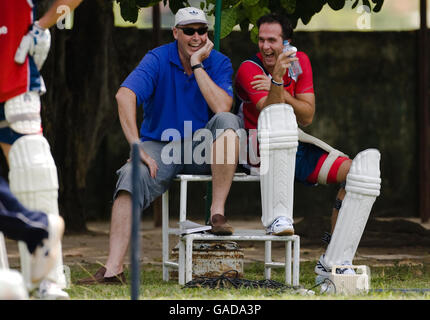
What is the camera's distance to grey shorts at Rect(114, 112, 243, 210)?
16.8 ft

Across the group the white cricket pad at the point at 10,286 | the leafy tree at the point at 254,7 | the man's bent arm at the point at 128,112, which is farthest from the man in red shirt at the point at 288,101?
the white cricket pad at the point at 10,286

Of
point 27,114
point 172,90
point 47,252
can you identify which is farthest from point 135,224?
point 172,90

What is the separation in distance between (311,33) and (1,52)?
6.26 m

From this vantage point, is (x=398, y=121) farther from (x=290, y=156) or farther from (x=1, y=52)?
(x=1, y=52)

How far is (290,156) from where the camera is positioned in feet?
16.0

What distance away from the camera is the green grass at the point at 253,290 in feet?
13.6

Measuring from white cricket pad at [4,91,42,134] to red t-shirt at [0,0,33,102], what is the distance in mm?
34

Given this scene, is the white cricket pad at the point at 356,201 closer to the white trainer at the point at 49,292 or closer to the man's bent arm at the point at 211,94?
the man's bent arm at the point at 211,94

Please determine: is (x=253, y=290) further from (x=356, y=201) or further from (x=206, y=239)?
(x=356, y=201)

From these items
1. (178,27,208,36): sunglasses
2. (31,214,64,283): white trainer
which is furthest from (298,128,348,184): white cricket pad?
(31,214,64,283): white trainer

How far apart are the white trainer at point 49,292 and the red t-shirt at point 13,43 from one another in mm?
812

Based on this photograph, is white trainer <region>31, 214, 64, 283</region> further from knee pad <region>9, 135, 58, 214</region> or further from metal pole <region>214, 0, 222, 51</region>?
metal pole <region>214, 0, 222, 51</region>

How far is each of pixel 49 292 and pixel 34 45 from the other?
1082 millimetres

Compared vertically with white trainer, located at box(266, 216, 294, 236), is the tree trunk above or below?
above
